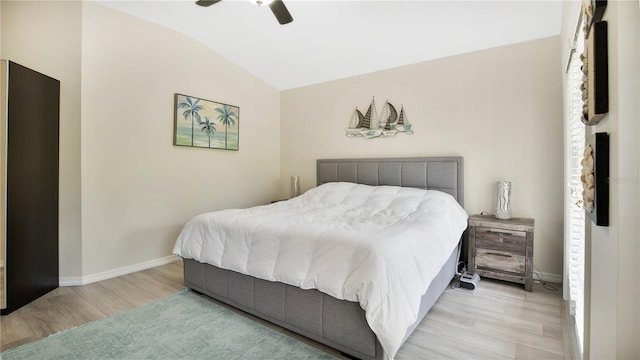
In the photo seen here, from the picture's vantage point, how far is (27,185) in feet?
8.23

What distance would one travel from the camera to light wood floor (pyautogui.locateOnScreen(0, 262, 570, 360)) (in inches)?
73.9

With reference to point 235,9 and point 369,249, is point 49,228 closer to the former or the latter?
point 235,9

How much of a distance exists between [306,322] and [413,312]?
0.67 meters

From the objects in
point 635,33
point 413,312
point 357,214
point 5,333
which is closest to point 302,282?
point 413,312

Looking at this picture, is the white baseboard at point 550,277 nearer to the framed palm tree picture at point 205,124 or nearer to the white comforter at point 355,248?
the white comforter at point 355,248

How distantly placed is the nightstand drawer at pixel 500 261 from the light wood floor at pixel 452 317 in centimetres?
17

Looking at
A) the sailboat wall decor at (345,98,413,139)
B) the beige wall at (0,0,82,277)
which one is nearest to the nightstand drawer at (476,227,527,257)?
the sailboat wall decor at (345,98,413,139)

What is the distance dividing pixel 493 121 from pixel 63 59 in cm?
433

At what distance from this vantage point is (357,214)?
2.85 m

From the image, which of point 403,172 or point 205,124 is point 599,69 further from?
point 205,124

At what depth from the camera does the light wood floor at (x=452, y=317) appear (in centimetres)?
188

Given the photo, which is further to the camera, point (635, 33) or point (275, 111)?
point (275, 111)

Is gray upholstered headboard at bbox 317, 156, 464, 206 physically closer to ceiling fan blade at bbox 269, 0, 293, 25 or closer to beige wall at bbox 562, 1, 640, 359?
ceiling fan blade at bbox 269, 0, 293, 25

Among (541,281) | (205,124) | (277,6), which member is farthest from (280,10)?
(541,281)
